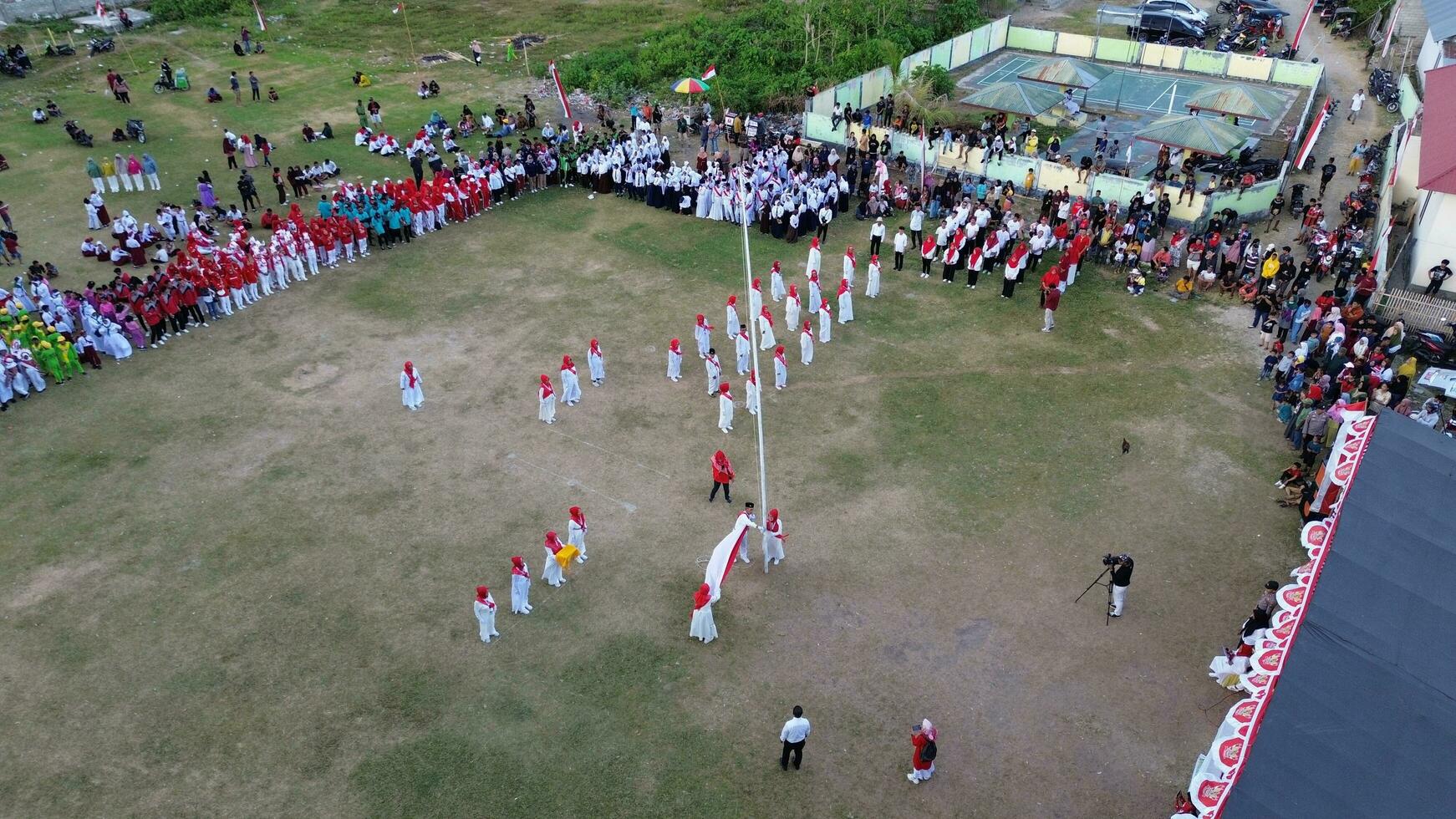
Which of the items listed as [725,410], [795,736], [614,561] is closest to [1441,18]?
[725,410]

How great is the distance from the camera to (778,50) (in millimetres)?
35188

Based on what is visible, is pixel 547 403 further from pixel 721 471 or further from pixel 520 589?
pixel 520 589

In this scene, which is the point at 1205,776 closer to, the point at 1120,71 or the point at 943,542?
the point at 943,542

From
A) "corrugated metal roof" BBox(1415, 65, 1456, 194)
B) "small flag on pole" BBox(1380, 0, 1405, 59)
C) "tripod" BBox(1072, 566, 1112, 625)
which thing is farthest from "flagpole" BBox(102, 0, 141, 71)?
"small flag on pole" BBox(1380, 0, 1405, 59)

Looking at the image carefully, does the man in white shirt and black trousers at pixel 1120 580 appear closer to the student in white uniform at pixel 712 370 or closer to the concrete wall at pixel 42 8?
the student in white uniform at pixel 712 370

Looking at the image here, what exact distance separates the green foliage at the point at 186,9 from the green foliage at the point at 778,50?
18.0 metres

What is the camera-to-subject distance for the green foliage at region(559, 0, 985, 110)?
3300 cm

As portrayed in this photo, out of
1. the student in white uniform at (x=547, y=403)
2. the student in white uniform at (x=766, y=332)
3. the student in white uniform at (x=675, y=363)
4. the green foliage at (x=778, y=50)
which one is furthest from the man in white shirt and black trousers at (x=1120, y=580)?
the green foliage at (x=778, y=50)

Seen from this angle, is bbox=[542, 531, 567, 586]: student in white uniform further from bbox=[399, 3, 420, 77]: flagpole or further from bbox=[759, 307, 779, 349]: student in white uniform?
bbox=[399, 3, 420, 77]: flagpole

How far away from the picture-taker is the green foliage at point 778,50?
108 feet

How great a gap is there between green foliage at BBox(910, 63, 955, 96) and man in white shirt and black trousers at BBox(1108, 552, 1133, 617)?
72.9 ft

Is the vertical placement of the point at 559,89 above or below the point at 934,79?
above

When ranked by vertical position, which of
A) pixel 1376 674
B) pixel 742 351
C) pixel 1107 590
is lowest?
pixel 1107 590

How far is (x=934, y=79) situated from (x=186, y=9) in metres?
32.2
